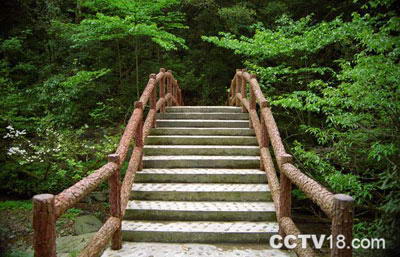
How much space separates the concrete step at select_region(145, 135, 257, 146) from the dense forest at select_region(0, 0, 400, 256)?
1.07 meters

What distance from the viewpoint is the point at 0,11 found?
18.7 ft

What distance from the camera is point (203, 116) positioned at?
7.14 meters

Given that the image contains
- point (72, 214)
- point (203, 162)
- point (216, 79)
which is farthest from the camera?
point (216, 79)

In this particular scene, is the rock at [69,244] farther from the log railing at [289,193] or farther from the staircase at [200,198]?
the log railing at [289,193]

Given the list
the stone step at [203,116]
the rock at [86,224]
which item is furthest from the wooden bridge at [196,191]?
the rock at [86,224]

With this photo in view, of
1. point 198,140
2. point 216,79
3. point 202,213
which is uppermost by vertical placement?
point 216,79

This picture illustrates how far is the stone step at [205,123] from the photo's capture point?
6.68m

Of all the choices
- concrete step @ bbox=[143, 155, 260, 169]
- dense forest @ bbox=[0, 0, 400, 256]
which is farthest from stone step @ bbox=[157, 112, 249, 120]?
concrete step @ bbox=[143, 155, 260, 169]

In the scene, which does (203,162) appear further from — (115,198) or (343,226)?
(343,226)

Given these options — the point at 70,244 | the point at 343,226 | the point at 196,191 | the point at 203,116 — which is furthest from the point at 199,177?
the point at 70,244

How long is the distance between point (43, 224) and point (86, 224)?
18.1 feet

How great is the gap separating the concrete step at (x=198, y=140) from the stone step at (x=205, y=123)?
2.48 ft

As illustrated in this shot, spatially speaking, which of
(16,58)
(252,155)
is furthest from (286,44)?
(16,58)

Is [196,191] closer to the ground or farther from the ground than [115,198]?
closer to the ground
